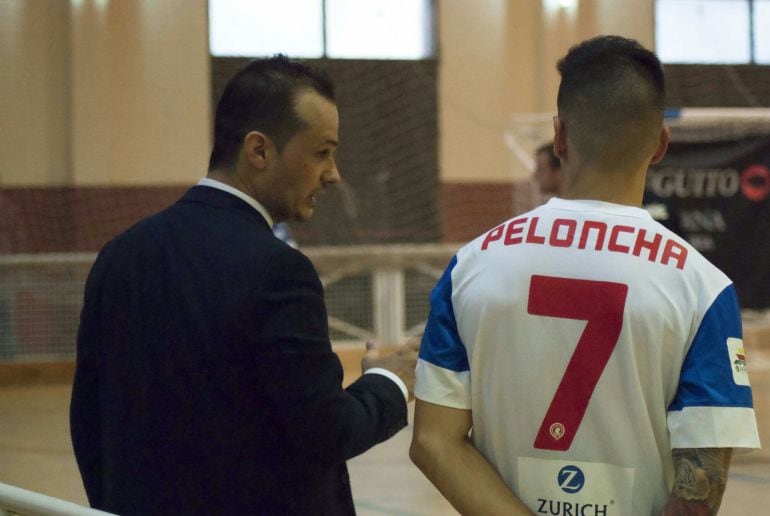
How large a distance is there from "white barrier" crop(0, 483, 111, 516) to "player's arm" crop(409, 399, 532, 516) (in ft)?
1.57

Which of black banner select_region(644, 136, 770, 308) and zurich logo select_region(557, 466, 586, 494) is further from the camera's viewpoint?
black banner select_region(644, 136, 770, 308)

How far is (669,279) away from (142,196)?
9.95 m

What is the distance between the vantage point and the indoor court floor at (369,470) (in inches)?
195

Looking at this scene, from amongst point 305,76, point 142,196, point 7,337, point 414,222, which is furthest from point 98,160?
point 305,76

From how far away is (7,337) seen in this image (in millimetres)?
9828

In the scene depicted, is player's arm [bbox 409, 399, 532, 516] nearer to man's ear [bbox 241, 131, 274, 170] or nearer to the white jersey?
the white jersey

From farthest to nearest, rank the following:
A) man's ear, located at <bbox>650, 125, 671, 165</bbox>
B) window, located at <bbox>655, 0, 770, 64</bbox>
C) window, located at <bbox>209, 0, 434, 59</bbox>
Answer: window, located at <bbox>655, 0, 770, 64</bbox>
window, located at <bbox>209, 0, 434, 59</bbox>
man's ear, located at <bbox>650, 125, 671, 165</bbox>

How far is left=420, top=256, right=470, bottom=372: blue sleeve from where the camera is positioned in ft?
5.03

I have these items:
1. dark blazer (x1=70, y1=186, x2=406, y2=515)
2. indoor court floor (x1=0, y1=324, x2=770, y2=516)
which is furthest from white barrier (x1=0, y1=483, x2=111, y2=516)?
indoor court floor (x1=0, y1=324, x2=770, y2=516)

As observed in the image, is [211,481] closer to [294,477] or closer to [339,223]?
[294,477]

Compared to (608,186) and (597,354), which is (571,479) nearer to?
(597,354)

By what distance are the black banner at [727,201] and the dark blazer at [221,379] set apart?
770 cm

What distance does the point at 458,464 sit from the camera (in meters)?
1.51

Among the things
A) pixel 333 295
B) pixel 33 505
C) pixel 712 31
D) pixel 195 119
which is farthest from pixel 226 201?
pixel 712 31
